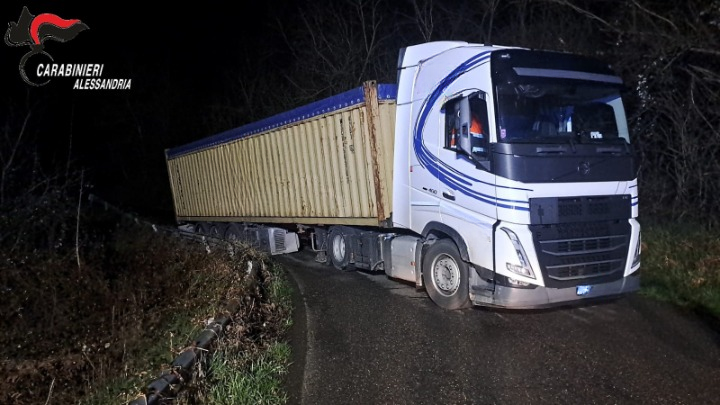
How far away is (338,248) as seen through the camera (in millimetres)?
11242

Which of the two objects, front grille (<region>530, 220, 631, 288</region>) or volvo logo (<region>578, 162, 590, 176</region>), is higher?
volvo logo (<region>578, 162, 590, 176</region>)

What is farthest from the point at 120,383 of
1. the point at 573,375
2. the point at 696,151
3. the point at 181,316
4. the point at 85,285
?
the point at 696,151

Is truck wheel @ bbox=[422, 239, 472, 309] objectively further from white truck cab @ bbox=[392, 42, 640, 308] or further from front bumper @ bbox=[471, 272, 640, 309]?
front bumper @ bbox=[471, 272, 640, 309]

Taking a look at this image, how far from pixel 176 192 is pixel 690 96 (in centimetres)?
1553

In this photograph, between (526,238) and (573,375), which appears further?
(526,238)

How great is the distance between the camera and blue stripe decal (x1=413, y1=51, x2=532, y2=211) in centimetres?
685

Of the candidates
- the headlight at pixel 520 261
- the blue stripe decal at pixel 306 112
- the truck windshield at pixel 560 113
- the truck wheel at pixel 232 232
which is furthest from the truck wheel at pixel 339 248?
the truck wheel at pixel 232 232

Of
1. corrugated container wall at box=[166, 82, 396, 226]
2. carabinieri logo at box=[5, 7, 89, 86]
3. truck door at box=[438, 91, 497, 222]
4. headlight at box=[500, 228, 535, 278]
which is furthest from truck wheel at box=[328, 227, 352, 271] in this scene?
carabinieri logo at box=[5, 7, 89, 86]

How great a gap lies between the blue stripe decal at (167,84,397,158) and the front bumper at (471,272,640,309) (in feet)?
11.7

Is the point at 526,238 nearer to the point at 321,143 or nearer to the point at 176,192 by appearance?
the point at 321,143

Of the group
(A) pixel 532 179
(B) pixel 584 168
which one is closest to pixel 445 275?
(A) pixel 532 179

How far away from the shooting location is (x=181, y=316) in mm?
6297

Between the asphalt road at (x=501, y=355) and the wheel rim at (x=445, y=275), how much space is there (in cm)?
29

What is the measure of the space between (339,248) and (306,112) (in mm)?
2607
